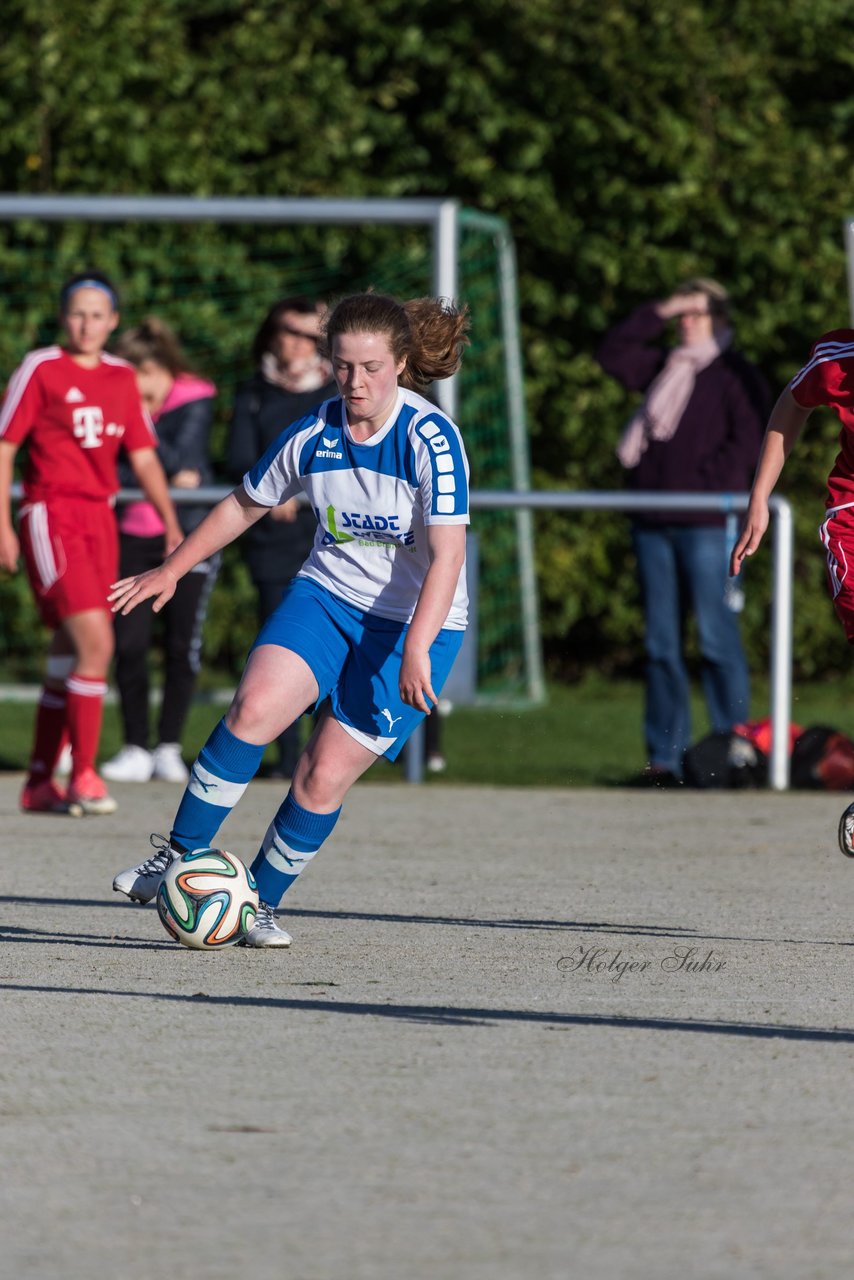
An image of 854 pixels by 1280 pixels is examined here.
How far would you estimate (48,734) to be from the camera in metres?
8.66

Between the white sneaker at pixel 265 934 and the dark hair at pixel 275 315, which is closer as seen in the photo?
the white sneaker at pixel 265 934

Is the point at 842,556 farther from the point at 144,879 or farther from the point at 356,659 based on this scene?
the point at 144,879

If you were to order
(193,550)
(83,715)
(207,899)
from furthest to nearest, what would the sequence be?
1. (83,715)
2. (193,550)
3. (207,899)

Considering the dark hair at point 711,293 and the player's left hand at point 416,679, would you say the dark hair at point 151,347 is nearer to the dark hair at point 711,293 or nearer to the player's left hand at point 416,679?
the dark hair at point 711,293

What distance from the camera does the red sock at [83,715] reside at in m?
8.45

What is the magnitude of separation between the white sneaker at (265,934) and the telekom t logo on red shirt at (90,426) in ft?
10.9

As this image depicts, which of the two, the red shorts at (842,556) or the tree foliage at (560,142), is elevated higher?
the tree foliage at (560,142)

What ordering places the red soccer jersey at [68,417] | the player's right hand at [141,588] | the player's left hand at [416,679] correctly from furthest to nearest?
the red soccer jersey at [68,417] < the player's right hand at [141,588] < the player's left hand at [416,679]

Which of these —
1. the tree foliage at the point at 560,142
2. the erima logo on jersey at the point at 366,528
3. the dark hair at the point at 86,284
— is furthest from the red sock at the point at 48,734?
the tree foliage at the point at 560,142

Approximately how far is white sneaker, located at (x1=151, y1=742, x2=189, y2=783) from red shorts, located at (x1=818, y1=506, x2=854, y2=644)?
14.8 feet

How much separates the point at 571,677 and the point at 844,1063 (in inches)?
410

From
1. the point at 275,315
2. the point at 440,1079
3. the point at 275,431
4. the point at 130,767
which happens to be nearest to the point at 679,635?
the point at 275,431

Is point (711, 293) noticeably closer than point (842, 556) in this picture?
No

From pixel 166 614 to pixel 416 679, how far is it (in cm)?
488
